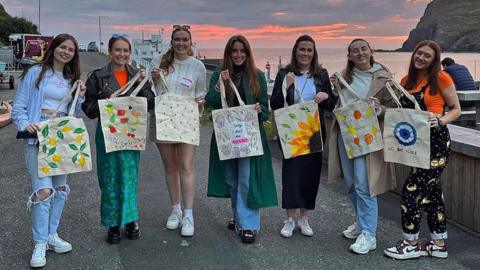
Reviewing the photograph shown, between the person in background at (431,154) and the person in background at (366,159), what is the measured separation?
19 centimetres

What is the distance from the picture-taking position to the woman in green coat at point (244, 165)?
420 cm

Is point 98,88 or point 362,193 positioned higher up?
point 98,88

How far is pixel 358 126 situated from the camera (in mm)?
4062

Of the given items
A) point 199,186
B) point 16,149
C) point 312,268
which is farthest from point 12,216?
point 16,149

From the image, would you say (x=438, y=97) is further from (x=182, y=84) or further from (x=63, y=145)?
(x=63, y=145)

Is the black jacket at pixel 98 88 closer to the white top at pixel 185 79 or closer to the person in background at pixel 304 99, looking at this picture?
the white top at pixel 185 79

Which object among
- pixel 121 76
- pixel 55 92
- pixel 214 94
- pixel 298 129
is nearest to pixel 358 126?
pixel 298 129

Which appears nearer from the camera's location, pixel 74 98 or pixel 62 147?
pixel 62 147

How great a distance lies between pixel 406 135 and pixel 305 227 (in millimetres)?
1345

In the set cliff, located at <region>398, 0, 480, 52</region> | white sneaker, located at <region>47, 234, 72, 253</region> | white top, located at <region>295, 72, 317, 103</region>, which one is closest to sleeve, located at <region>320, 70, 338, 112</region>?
white top, located at <region>295, 72, 317, 103</region>

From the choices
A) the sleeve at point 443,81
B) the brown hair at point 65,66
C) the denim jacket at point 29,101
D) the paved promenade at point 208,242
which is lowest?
the paved promenade at point 208,242

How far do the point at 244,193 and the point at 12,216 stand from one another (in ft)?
8.50

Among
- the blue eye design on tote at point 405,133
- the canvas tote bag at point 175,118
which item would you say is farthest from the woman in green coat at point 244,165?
the blue eye design on tote at point 405,133

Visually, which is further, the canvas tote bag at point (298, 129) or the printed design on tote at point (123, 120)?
the canvas tote bag at point (298, 129)
